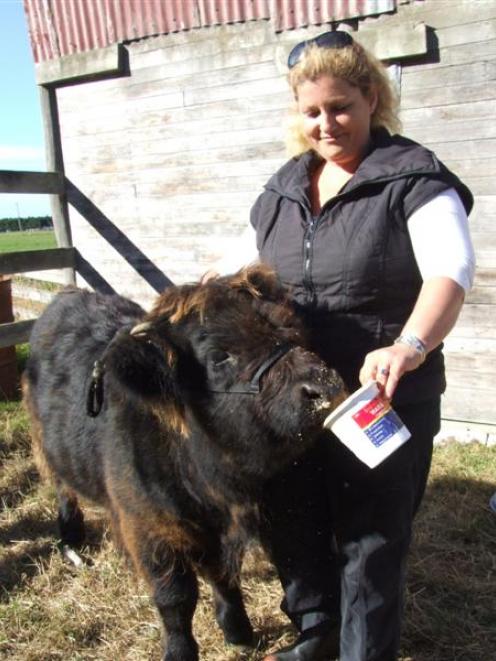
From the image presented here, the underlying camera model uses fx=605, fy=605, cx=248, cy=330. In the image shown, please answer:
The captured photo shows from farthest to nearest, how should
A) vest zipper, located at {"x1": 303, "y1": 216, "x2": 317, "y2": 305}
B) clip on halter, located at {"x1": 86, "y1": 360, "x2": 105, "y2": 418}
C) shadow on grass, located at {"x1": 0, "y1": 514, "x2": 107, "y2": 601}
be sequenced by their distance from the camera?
shadow on grass, located at {"x1": 0, "y1": 514, "x2": 107, "y2": 601} < clip on halter, located at {"x1": 86, "y1": 360, "x2": 105, "y2": 418} < vest zipper, located at {"x1": 303, "y1": 216, "x2": 317, "y2": 305}

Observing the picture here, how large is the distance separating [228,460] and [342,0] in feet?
13.1

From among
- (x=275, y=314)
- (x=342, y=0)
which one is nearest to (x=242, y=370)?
(x=275, y=314)

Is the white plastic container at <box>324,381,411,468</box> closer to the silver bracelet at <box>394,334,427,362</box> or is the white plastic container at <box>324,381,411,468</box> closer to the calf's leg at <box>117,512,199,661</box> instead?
the silver bracelet at <box>394,334,427,362</box>

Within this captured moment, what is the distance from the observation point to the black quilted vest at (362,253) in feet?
6.71

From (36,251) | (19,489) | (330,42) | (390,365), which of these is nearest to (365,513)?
(390,365)

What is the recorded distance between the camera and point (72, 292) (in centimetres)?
401

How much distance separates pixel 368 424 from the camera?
5.68 feet

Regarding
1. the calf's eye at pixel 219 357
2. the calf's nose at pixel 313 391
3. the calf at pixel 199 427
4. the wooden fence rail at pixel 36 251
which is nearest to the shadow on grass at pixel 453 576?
the calf at pixel 199 427

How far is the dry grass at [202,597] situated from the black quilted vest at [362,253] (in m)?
1.21

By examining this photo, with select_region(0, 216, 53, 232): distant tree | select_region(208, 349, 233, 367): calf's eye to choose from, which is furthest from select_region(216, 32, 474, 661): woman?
select_region(0, 216, 53, 232): distant tree

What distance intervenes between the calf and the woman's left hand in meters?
0.27

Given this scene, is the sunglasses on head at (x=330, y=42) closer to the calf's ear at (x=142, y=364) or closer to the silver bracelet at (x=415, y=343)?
the silver bracelet at (x=415, y=343)

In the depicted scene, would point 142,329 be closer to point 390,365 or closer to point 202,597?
point 390,365

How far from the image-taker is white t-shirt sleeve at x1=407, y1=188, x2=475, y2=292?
1.90 metres
